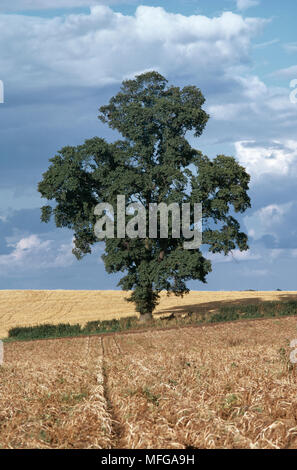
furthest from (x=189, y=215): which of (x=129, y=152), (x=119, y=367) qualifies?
(x=119, y=367)

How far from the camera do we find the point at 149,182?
1956 inches

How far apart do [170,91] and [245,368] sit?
39877 millimetres

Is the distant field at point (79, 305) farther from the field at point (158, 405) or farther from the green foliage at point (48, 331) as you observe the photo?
the field at point (158, 405)

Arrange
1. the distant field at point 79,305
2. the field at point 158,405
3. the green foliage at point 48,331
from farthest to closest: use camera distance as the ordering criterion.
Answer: the distant field at point 79,305 → the green foliage at point 48,331 → the field at point 158,405

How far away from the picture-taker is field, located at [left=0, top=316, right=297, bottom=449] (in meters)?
9.91

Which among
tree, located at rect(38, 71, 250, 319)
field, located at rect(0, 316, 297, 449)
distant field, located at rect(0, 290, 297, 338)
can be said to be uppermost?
tree, located at rect(38, 71, 250, 319)

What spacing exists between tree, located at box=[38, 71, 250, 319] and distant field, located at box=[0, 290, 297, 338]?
40.6 feet

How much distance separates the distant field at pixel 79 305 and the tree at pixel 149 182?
12362mm

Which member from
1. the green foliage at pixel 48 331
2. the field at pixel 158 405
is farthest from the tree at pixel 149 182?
the field at pixel 158 405

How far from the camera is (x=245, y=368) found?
53.1 feet

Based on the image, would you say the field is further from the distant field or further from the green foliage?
the distant field

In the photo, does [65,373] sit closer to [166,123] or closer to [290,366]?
[290,366]

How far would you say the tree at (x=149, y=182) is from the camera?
48.8 m

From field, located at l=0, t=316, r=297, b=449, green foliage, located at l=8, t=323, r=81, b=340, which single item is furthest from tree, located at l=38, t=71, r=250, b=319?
field, located at l=0, t=316, r=297, b=449
